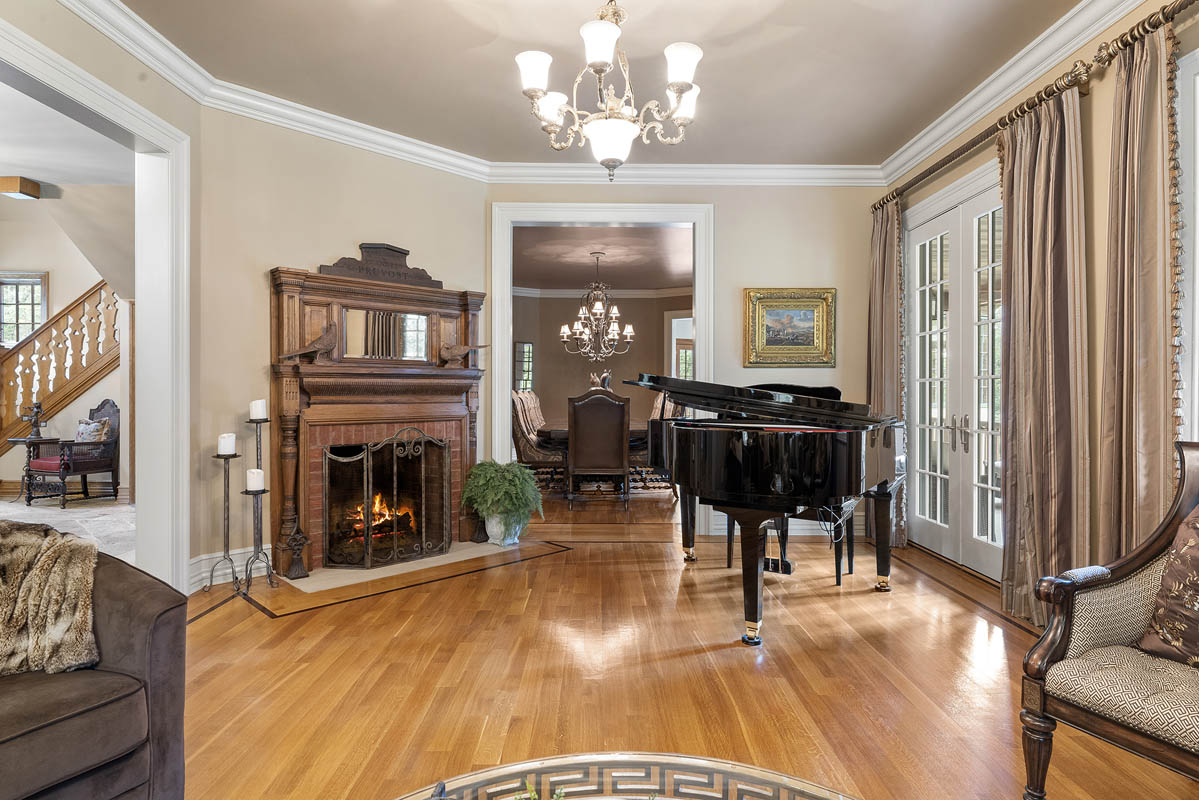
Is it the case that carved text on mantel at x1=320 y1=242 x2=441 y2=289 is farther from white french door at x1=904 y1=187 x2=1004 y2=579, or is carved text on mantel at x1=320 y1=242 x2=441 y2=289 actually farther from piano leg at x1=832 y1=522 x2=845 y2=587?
white french door at x1=904 y1=187 x2=1004 y2=579

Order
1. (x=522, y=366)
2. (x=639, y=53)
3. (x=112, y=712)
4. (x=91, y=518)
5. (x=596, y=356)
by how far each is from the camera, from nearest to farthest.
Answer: (x=112, y=712)
(x=639, y=53)
(x=91, y=518)
(x=596, y=356)
(x=522, y=366)

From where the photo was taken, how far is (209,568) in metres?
3.82

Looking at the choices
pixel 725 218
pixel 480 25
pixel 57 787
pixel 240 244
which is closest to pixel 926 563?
pixel 725 218

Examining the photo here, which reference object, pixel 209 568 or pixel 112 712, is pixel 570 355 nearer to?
pixel 209 568

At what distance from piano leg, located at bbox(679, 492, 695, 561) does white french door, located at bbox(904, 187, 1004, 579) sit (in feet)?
5.46

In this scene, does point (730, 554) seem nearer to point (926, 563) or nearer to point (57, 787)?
point (926, 563)

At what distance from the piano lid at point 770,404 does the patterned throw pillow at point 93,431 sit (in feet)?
21.3

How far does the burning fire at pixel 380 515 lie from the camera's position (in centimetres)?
436

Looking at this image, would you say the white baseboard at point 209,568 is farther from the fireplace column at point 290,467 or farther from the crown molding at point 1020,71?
the crown molding at point 1020,71

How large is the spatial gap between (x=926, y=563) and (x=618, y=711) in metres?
2.90

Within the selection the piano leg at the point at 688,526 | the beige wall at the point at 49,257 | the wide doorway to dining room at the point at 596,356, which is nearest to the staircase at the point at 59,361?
the beige wall at the point at 49,257

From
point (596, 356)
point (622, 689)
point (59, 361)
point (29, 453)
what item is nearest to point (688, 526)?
point (622, 689)

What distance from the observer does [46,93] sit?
281cm

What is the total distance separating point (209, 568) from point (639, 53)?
3.66 meters
